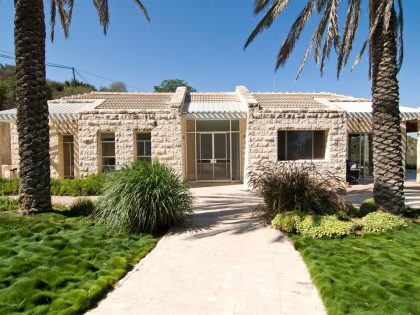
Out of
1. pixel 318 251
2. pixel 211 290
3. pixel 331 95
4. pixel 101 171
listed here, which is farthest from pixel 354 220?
pixel 331 95

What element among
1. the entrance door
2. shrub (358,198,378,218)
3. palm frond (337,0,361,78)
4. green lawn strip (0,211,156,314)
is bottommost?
green lawn strip (0,211,156,314)

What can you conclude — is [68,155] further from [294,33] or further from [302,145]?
[294,33]

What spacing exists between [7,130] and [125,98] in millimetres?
8494

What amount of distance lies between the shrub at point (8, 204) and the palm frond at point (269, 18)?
9.12m

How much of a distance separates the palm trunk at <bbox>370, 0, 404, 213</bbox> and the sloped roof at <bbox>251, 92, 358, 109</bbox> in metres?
7.80

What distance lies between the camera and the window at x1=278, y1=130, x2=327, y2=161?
14897 millimetres

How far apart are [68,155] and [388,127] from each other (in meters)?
16.3

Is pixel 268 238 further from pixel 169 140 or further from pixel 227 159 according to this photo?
pixel 227 159

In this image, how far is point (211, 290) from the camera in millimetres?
4289

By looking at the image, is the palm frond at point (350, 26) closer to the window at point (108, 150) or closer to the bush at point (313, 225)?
the bush at point (313, 225)

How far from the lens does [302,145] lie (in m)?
15.0

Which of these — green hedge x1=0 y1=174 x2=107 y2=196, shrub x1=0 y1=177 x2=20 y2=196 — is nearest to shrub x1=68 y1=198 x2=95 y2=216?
green hedge x1=0 y1=174 x2=107 y2=196

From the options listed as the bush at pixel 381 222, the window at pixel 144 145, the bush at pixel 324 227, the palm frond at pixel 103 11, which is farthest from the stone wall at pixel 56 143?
the bush at pixel 381 222

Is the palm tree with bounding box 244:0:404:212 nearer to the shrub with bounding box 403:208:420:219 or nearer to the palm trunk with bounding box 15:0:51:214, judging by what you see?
the shrub with bounding box 403:208:420:219
